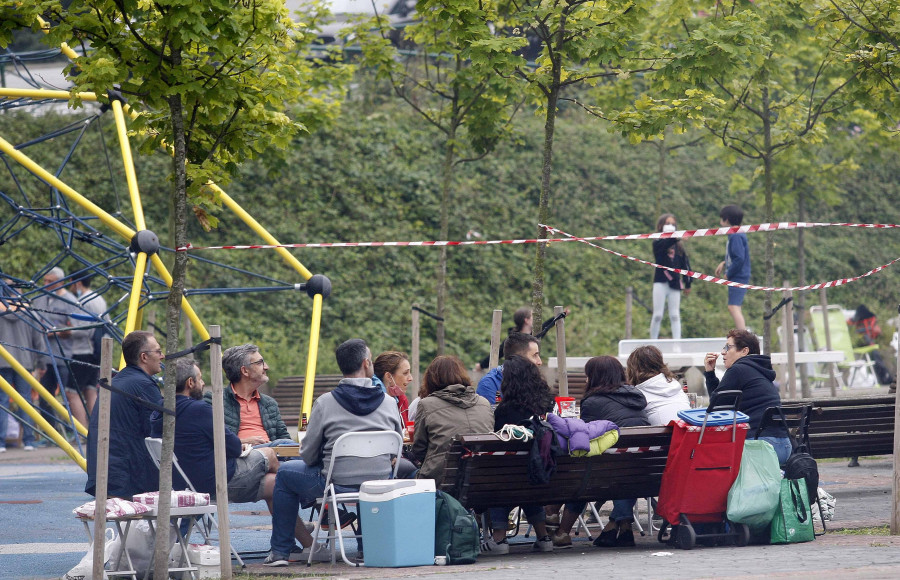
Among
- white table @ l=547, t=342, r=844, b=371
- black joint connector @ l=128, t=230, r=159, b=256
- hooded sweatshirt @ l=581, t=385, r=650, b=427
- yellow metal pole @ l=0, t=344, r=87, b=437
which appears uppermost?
black joint connector @ l=128, t=230, r=159, b=256

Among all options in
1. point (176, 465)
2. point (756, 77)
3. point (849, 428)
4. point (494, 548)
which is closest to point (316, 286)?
point (494, 548)

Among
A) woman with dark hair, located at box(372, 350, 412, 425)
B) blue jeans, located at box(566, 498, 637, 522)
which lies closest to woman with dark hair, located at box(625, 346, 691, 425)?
blue jeans, located at box(566, 498, 637, 522)

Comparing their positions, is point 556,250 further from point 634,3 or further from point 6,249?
point 634,3

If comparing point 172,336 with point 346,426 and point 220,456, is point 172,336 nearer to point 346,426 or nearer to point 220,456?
point 220,456

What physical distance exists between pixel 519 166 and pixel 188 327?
8769 mm

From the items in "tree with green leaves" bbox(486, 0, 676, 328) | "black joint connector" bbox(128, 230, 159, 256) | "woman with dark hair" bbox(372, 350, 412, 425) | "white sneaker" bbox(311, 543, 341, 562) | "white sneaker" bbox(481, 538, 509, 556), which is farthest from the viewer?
"tree with green leaves" bbox(486, 0, 676, 328)

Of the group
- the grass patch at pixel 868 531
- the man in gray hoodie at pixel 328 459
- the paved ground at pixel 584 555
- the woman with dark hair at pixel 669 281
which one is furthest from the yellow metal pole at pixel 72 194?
the woman with dark hair at pixel 669 281

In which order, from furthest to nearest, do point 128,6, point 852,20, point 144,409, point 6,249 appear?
point 6,249 → point 852,20 → point 144,409 → point 128,6

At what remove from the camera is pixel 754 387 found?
8.78m

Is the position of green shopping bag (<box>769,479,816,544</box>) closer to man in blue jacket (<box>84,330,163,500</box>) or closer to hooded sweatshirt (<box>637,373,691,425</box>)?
hooded sweatshirt (<box>637,373,691,425</box>)

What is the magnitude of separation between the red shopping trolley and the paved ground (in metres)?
0.24

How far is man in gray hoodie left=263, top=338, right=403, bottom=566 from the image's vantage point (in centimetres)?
784

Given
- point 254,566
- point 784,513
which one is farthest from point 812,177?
point 254,566

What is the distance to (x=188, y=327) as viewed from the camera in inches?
608
